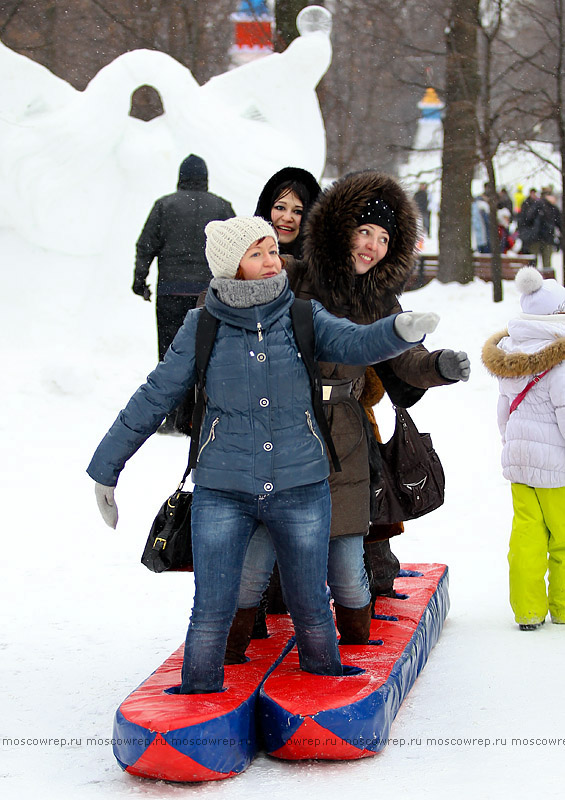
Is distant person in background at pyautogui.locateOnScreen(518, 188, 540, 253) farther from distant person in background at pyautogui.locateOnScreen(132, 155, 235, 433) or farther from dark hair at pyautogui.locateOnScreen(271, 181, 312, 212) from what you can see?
dark hair at pyautogui.locateOnScreen(271, 181, 312, 212)

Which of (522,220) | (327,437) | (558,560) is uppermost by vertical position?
(522,220)

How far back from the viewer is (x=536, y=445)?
4.48m

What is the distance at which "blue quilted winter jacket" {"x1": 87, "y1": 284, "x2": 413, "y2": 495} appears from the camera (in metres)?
3.22

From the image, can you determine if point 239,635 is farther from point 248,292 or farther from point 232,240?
point 232,240

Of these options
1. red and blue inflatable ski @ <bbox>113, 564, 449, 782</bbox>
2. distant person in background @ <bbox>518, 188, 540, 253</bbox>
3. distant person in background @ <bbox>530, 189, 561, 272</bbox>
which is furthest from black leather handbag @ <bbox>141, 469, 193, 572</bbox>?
distant person in background @ <bbox>518, 188, 540, 253</bbox>

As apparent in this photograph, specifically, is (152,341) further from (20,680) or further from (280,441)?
(280,441)

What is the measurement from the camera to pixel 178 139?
11500 millimetres

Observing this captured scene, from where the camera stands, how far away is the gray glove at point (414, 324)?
297 centimetres

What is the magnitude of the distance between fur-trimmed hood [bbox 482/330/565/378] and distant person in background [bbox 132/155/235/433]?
3679 millimetres

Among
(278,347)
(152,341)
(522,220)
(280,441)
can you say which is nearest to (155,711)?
(280,441)

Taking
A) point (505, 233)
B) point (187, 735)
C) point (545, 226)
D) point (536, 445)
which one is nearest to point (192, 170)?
point (536, 445)

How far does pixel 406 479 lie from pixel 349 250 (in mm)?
894

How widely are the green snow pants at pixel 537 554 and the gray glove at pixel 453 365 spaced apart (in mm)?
1460

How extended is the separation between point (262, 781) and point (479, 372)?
8190mm
